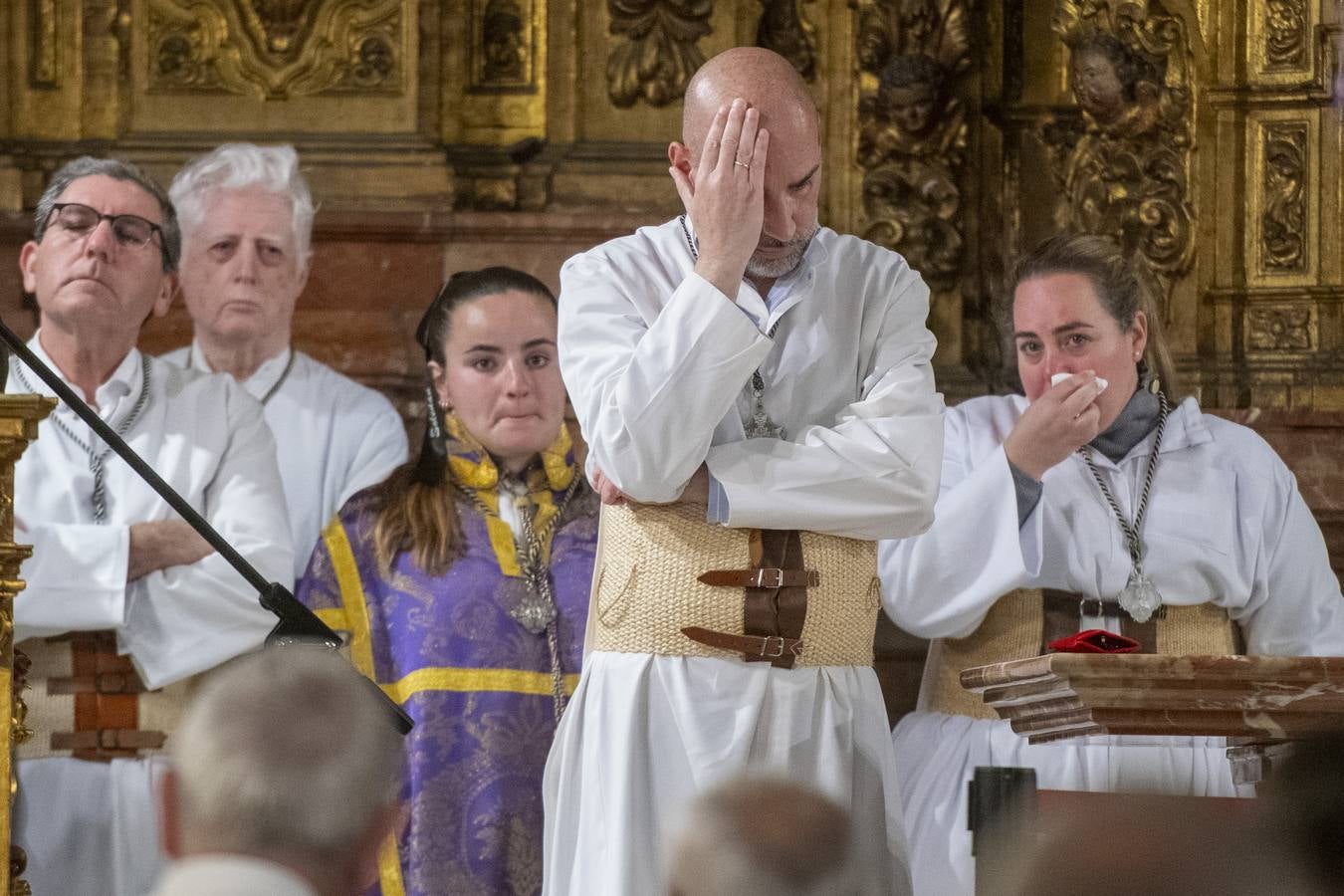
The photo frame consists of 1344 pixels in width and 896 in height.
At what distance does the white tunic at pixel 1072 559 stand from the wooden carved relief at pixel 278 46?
7.54 ft

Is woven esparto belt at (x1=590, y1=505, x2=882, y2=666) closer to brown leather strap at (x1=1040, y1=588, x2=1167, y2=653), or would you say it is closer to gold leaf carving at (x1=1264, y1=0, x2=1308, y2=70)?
brown leather strap at (x1=1040, y1=588, x2=1167, y2=653)

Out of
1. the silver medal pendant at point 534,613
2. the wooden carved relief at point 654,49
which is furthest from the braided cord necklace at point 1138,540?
the wooden carved relief at point 654,49

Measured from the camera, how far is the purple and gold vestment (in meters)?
A: 5.03

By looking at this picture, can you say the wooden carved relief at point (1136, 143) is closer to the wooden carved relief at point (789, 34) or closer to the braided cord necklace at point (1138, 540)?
the wooden carved relief at point (789, 34)

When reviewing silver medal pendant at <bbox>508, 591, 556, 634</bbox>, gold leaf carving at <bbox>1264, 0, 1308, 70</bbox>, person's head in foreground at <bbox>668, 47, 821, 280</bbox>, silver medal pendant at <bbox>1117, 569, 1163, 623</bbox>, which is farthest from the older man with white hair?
gold leaf carving at <bbox>1264, 0, 1308, 70</bbox>

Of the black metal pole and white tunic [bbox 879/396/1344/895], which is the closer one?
the black metal pole

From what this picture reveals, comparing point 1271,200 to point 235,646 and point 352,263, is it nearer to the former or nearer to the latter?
point 352,263

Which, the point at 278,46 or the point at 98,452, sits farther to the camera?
the point at 278,46

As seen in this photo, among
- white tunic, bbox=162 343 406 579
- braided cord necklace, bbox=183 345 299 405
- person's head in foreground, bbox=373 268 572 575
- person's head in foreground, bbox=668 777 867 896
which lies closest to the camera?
person's head in foreground, bbox=668 777 867 896

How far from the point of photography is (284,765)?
2.29 m

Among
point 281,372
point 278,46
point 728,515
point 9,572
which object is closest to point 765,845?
point 728,515

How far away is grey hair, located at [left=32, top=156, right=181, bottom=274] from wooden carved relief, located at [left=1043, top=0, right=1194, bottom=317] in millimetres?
2598

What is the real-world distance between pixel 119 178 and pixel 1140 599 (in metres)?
2.57

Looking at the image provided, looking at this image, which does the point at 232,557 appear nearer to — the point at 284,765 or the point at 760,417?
the point at 760,417
